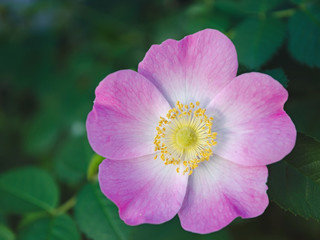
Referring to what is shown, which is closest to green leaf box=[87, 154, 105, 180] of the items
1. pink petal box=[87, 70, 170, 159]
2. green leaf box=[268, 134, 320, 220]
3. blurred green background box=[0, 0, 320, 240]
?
blurred green background box=[0, 0, 320, 240]

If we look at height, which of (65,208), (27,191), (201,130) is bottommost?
(65,208)

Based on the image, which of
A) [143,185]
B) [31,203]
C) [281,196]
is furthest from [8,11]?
[281,196]

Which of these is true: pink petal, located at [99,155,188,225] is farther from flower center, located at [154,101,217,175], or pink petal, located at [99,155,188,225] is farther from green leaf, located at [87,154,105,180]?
green leaf, located at [87,154,105,180]

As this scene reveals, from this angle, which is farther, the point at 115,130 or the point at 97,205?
the point at 97,205

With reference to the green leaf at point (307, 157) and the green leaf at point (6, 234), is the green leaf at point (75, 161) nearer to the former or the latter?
the green leaf at point (6, 234)

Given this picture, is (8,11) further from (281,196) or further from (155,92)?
(281,196)

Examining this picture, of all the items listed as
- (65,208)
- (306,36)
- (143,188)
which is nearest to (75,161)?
(65,208)

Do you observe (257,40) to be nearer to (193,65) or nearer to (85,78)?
(193,65)
